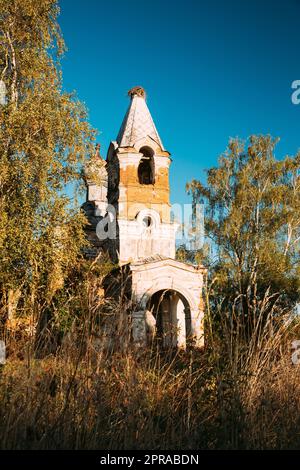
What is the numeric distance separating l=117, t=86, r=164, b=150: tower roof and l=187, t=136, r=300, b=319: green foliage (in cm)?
442

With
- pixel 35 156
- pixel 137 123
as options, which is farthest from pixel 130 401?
pixel 137 123

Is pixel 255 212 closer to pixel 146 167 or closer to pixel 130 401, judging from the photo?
pixel 146 167

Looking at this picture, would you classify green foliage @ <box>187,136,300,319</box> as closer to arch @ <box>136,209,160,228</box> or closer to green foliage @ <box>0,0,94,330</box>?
arch @ <box>136,209,160,228</box>

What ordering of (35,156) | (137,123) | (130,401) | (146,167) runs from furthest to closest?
(146,167)
(137,123)
(35,156)
(130,401)

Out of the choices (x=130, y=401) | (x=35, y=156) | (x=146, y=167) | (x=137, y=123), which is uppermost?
(x=137, y=123)

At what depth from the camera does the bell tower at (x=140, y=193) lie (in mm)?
20562

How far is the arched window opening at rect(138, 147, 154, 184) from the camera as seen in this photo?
884 inches

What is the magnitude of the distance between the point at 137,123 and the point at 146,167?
2369mm

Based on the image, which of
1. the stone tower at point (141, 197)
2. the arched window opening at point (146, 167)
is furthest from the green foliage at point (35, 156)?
the arched window opening at point (146, 167)

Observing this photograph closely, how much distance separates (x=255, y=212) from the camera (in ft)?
75.5

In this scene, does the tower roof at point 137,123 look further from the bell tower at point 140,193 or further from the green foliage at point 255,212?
the green foliage at point 255,212

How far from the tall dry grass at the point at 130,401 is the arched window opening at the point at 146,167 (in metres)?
18.9

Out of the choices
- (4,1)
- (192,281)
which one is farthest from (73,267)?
(4,1)

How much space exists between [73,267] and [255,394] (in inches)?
394
